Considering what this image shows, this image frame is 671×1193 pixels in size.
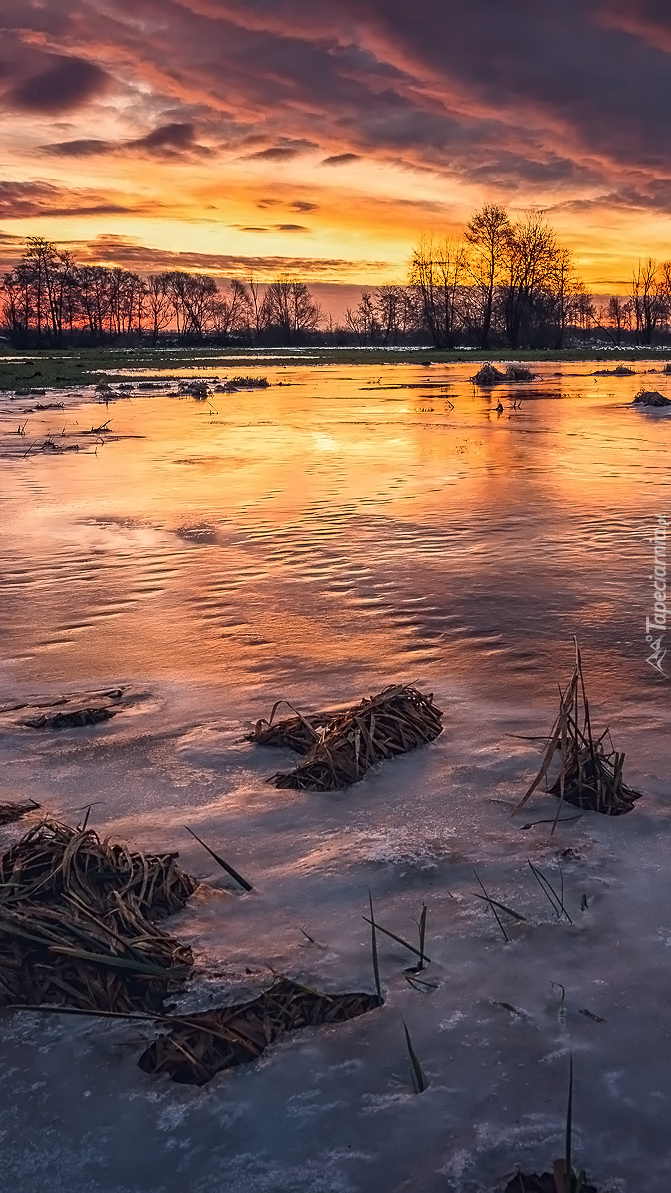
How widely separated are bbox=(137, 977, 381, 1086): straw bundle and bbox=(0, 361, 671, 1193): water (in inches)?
1.8

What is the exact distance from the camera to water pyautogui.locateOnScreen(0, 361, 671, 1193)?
1897mm

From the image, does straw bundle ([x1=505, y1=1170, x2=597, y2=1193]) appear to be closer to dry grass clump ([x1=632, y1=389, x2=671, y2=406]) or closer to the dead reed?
the dead reed

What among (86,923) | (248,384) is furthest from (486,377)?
(86,923)

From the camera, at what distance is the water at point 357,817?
190cm

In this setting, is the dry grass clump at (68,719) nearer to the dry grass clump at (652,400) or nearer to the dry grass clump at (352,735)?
the dry grass clump at (352,735)

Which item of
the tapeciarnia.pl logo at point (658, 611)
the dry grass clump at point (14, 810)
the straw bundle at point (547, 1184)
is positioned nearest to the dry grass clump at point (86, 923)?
the dry grass clump at point (14, 810)

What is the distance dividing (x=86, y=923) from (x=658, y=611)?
4.38m

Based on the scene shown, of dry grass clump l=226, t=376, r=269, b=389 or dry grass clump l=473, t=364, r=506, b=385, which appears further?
dry grass clump l=226, t=376, r=269, b=389

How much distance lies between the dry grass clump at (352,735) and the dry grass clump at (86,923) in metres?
0.81

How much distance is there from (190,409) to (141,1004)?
23633 mm

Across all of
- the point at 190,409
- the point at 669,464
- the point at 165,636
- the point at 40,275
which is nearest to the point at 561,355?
the point at 190,409

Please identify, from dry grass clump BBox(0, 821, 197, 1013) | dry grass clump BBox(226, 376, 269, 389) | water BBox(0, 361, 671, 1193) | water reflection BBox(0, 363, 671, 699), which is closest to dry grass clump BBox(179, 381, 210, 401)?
dry grass clump BBox(226, 376, 269, 389)

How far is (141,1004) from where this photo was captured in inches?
90.9

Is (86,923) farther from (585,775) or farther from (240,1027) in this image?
(585,775)
